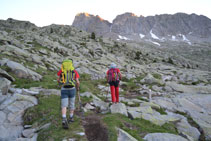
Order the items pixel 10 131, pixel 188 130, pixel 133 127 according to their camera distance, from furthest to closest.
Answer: pixel 188 130
pixel 133 127
pixel 10 131

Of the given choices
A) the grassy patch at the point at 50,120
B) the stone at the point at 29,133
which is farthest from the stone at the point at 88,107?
the stone at the point at 29,133

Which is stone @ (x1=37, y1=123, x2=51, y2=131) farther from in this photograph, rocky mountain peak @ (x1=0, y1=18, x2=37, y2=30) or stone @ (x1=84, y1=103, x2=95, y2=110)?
rocky mountain peak @ (x1=0, y1=18, x2=37, y2=30)

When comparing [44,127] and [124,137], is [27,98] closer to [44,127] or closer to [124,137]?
[44,127]

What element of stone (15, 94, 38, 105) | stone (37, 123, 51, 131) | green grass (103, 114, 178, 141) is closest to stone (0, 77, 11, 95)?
stone (15, 94, 38, 105)

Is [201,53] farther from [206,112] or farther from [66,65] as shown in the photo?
[66,65]

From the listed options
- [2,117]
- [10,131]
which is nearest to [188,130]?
[10,131]

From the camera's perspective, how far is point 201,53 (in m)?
134

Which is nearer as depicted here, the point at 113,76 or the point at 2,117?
the point at 2,117

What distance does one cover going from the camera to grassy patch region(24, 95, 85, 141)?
593cm

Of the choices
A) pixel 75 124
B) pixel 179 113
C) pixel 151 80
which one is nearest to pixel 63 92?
pixel 75 124

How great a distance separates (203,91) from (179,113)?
12.3 metres

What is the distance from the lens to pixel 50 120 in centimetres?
745

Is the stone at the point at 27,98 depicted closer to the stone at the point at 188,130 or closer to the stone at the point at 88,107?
the stone at the point at 88,107

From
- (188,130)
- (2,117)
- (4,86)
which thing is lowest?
(188,130)
